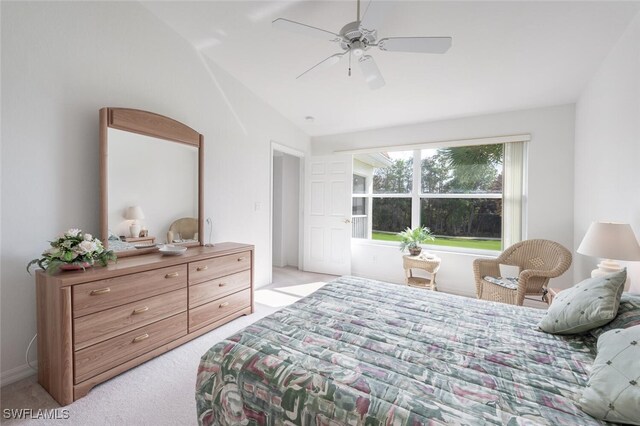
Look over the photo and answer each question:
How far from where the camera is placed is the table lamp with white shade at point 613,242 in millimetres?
1871

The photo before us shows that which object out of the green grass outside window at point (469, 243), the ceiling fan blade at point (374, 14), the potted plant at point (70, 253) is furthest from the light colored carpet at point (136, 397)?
the green grass outside window at point (469, 243)

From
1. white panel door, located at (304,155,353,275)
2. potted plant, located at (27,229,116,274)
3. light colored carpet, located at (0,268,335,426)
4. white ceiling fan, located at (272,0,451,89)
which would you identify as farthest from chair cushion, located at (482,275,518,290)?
potted plant, located at (27,229,116,274)

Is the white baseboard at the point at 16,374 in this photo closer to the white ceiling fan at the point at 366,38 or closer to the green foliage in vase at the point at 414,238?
the white ceiling fan at the point at 366,38

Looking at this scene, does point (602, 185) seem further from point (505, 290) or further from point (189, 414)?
point (189, 414)

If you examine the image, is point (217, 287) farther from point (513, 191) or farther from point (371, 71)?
point (513, 191)

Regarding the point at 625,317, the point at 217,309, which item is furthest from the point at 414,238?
the point at 217,309

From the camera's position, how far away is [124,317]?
198 centimetres

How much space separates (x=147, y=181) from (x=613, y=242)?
148 inches

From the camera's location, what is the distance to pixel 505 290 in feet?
9.41

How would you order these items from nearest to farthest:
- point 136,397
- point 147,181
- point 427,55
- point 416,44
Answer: point 136,397
point 416,44
point 147,181
point 427,55

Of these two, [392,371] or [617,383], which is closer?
[617,383]

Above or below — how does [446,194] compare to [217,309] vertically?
above

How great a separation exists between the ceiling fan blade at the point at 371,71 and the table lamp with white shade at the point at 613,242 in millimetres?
2020

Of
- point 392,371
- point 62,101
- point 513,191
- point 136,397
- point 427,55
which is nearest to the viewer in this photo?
point 392,371
